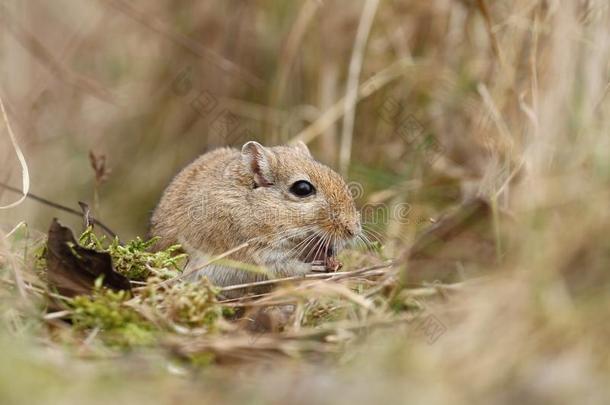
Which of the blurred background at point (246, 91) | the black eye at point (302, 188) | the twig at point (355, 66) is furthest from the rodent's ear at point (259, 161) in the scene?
the twig at point (355, 66)

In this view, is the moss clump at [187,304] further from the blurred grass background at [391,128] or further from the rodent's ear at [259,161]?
the rodent's ear at [259,161]

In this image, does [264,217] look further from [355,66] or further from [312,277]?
[355,66]

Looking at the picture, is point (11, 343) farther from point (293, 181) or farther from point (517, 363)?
point (293, 181)

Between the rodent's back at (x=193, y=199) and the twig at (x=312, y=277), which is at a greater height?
the rodent's back at (x=193, y=199)

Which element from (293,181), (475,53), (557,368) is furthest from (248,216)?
(475,53)

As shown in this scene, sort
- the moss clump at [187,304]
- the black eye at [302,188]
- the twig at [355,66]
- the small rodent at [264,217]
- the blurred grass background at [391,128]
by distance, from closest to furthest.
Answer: the blurred grass background at [391,128] → the moss clump at [187,304] → the small rodent at [264,217] → the black eye at [302,188] → the twig at [355,66]

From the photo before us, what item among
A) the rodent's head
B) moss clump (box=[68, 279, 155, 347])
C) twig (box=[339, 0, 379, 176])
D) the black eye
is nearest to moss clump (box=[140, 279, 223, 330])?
moss clump (box=[68, 279, 155, 347])
